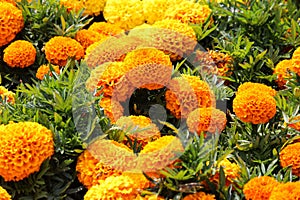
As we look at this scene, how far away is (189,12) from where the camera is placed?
3.68 m

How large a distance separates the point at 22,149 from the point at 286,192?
3.99ft

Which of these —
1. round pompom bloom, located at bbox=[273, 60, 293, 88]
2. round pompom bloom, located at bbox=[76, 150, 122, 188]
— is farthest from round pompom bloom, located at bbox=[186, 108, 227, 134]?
round pompom bloom, located at bbox=[273, 60, 293, 88]

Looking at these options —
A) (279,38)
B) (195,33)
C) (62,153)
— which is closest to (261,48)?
(279,38)

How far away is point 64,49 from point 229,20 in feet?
3.81

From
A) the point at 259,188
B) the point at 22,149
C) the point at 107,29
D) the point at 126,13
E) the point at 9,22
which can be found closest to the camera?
the point at 259,188

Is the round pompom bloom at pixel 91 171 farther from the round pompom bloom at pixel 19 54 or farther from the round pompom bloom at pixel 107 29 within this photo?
the round pompom bloom at pixel 107 29

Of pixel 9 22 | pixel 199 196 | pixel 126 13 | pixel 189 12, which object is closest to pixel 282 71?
pixel 189 12

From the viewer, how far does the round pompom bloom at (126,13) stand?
3.85m

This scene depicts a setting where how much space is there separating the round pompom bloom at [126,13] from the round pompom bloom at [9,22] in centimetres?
64

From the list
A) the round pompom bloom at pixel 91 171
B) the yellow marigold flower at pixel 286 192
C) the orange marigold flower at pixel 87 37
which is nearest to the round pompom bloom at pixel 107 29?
the orange marigold flower at pixel 87 37

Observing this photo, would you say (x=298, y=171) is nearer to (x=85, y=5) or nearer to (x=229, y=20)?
(x=229, y=20)

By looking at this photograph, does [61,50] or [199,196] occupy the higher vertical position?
[61,50]

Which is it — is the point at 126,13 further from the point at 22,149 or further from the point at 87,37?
the point at 22,149

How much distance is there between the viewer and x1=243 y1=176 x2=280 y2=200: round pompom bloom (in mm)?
2408
